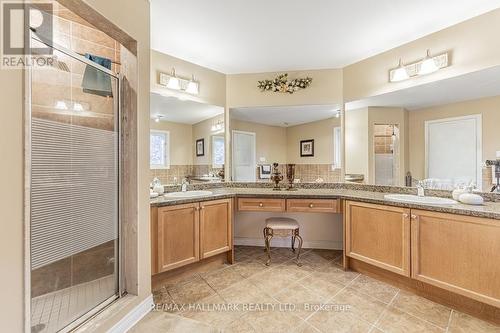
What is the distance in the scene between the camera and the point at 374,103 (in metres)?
2.69

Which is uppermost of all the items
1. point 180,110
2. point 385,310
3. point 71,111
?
point 180,110

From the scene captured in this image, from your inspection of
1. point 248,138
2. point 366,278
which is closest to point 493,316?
point 366,278

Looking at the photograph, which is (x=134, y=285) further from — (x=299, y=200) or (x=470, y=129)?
(x=470, y=129)

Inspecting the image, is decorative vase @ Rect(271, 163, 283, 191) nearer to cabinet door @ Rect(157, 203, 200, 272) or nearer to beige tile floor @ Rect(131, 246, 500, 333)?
beige tile floor @ Rect(131, 246, 500, 333)

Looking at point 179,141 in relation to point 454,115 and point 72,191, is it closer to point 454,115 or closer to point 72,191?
point 72,191

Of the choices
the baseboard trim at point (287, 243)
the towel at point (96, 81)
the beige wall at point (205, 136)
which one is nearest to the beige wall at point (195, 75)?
the beige wall at point (205, 136)

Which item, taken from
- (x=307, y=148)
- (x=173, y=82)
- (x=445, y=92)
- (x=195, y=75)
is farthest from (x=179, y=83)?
(x=445, y=92)

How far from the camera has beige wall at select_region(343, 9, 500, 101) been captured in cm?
181

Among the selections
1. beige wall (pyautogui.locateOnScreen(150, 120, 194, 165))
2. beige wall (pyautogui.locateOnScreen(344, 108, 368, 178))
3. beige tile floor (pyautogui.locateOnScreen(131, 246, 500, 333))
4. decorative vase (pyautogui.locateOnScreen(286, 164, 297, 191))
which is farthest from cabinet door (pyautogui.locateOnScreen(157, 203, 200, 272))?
beige wall (pyautogui.locateOnScreen(344, 108, 368, 178))

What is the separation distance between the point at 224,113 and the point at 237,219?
144cm

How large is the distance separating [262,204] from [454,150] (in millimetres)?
1994

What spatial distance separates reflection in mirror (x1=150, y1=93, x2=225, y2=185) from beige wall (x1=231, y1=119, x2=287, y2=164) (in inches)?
13.1

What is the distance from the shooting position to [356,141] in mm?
2807

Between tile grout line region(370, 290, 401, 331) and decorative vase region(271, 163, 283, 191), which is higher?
decorative vase region(271, 163, 283, 191)
